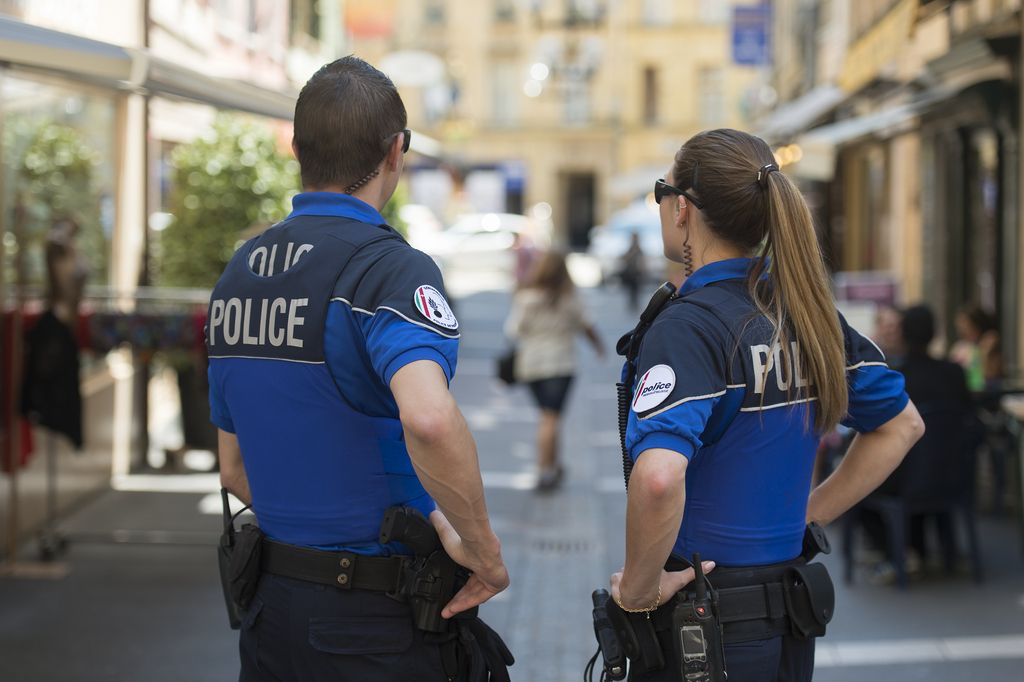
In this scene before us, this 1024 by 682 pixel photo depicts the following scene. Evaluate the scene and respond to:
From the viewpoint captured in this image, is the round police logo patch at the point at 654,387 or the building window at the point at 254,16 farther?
the building window at the point at 254,16

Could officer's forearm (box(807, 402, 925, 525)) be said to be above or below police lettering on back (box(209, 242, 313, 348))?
below

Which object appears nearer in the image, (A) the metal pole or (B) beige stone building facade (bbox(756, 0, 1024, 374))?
(A) the metal pole

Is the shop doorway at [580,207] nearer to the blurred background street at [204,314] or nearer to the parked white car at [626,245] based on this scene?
the parked white car at [626,245]

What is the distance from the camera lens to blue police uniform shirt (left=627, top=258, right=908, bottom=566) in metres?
2.70

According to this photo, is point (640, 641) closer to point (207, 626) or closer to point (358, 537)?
point (358, 537)

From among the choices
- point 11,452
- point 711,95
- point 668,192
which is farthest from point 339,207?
point 711,95

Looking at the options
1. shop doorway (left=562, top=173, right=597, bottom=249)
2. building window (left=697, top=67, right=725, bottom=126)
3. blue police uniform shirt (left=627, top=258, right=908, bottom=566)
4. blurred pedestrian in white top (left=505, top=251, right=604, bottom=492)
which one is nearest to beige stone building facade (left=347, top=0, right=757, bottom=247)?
building window (left=697, top=67, right=725, bottom=126)

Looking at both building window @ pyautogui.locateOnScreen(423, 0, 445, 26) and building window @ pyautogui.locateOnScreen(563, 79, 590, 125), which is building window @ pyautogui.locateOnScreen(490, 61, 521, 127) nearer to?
building window @ pyautogui.locateOnScreen(563, 79, 590, 125)

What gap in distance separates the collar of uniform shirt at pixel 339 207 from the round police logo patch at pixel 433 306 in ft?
0.80

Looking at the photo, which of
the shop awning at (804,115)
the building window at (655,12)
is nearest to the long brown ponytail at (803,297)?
the shop awning at (804,115)

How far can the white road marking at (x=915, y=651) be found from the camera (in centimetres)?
596

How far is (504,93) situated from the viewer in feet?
180

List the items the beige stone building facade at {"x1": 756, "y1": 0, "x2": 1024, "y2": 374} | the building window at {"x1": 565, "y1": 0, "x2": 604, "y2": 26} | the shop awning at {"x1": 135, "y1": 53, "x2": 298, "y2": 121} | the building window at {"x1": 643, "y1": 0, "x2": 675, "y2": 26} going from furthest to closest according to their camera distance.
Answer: the building window at {"x1": 565, "y1": 0, "x2": 604, "y2": 26}, the building window at {"x1": 643, "y1": 0, "x2": 675, "y2": 26}, the beige stone building facade at {"x1": 756, "y1": 0, "x2": 1024, "y2": 374}, the shop awning at {"x1": 135, "y1": 53, "x2": 298, "y2": 121}

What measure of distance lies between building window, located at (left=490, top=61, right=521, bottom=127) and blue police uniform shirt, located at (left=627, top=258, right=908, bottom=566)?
52280 millimetres
